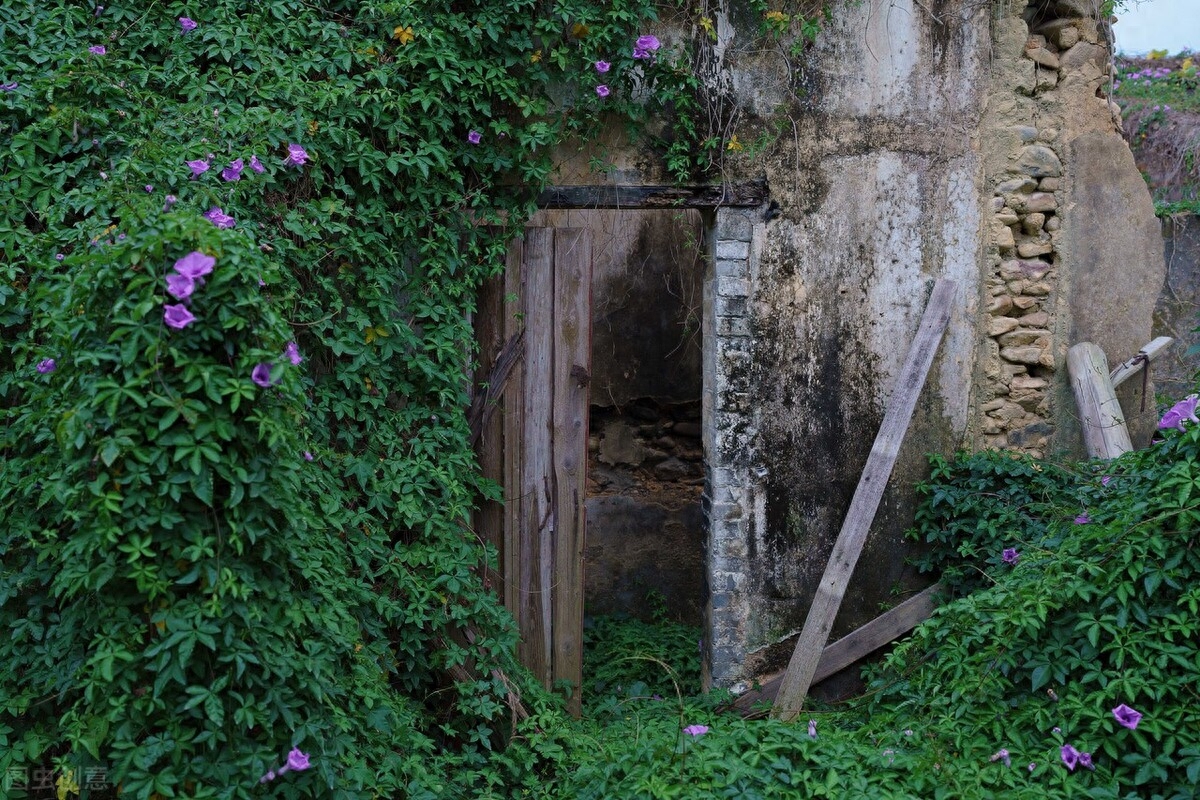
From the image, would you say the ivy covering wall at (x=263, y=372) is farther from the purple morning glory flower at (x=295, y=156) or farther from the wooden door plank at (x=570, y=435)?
the wooden door plank at (x=570, y=435)

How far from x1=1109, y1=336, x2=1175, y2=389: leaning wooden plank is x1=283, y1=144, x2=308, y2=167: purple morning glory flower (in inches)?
151

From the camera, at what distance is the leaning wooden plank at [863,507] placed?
4398 mm

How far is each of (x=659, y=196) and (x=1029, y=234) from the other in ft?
6.09

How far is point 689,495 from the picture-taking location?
6.45 m

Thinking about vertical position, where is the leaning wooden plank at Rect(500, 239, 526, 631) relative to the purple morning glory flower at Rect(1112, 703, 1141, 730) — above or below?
above

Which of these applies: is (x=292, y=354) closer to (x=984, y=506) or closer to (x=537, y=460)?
(x=537, y=460)

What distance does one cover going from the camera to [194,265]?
8.49ft

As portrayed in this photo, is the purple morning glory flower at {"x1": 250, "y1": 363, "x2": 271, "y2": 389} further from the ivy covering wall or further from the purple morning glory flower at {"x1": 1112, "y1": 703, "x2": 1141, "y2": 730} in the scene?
the purple morning glory flower at {"x1": 1112, "y1": 703, "x2": 1141, "y2": 730}

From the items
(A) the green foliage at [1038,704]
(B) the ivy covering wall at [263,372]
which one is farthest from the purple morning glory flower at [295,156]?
(A) the green foliage at [1038,704]

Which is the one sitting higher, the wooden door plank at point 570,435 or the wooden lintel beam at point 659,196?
the wooden lintel beam at point 659,196

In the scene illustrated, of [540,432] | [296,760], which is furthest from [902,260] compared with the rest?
[296,760]

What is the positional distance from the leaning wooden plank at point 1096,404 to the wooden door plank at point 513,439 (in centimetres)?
268

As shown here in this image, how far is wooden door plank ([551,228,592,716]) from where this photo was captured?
444 centimetres

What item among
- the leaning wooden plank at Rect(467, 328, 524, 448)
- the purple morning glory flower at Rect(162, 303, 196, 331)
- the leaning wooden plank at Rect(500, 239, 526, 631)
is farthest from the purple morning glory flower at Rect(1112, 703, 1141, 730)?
the purple morning glory flower at Rect(162, 303, 196, 331)
